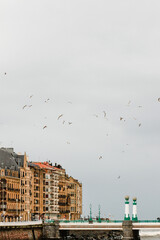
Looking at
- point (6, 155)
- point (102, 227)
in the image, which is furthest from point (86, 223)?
point (6, 155)

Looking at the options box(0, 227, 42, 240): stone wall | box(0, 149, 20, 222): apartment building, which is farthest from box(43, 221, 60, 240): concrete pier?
box(0, 149, 20, 222): apartment building

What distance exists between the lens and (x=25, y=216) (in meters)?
200

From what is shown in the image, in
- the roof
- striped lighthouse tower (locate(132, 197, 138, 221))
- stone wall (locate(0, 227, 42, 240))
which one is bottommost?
stone wall (locate(0, 227, 42, 240))

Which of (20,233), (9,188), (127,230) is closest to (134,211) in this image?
(127,230)

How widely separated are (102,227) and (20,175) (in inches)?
2617

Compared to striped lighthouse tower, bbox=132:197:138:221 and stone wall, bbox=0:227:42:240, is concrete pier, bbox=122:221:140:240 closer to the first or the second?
striped lighthouse tower, bbox=132:197:138:221

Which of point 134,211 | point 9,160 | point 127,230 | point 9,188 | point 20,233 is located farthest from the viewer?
point 9,160

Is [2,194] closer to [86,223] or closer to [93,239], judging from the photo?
[93,239]

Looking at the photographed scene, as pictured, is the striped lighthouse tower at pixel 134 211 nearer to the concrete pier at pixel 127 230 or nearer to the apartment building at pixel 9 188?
the concrete pier at pixel 127 230

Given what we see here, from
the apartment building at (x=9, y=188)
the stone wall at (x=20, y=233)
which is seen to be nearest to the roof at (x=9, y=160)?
the apartment building at (x=9, y=188)

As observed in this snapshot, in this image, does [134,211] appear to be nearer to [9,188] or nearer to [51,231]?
[51,231]

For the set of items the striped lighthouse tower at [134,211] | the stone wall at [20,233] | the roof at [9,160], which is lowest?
the stone wall at [20,233]

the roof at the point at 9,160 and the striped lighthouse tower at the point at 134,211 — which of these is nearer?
the striped lighthouse tower at the point at 134,211

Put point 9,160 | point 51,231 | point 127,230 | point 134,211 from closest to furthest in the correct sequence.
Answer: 1. point 127,230
2. point 134,211
3. point 51,231
4. point 9,160
